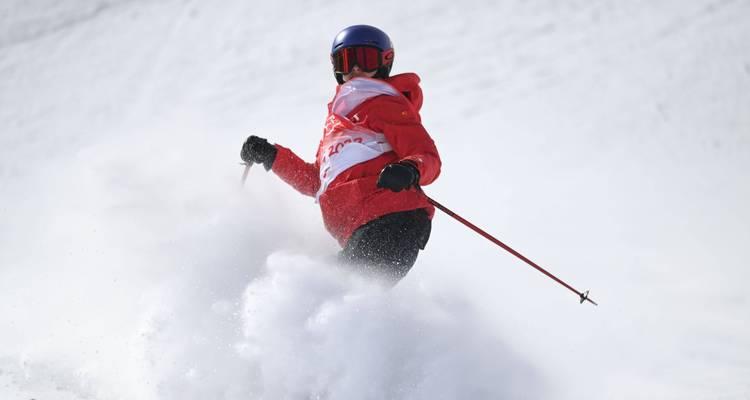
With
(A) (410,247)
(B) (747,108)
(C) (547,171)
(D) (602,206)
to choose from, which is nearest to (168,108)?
(C) (547,171)

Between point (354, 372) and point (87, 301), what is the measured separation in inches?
92.0

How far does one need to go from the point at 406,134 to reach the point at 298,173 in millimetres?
796

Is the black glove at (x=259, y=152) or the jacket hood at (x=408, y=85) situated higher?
the jacket hood at (x=408, y=85)

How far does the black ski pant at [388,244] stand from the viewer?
3.73m

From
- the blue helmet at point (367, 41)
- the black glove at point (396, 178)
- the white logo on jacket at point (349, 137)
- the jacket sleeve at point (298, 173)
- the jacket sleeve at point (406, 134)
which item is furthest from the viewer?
the jacket sleeve at point (298, 173)

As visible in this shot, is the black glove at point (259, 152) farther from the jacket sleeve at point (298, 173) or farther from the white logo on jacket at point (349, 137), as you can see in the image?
the white logo on jacket at point (349, 137)

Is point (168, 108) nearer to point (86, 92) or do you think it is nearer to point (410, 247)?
point (86, 92)

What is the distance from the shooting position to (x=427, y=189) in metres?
8.08

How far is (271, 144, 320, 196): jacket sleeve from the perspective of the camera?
4.34 meters

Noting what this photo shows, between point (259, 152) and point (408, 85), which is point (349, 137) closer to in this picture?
point (408, 85)

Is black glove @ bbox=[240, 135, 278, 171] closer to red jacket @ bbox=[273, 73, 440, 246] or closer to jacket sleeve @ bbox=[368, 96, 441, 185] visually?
red jacket @ bbox=[273, 73, 440, 246]

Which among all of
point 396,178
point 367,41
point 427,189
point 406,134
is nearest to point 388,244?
point 396,178

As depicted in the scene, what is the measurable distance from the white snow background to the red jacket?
313 mm

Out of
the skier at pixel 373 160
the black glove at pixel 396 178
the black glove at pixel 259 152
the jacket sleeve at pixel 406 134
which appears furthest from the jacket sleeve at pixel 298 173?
the black glove at pixel 396 178
